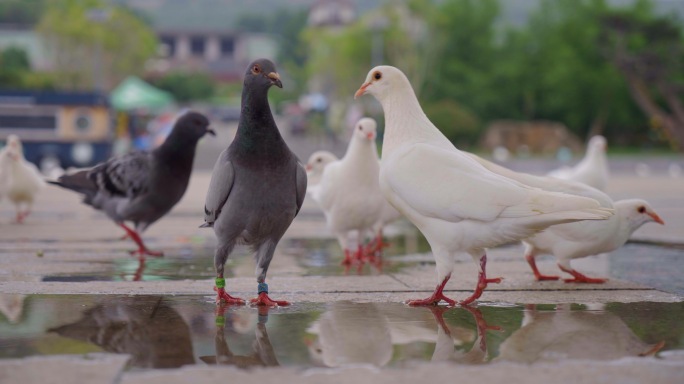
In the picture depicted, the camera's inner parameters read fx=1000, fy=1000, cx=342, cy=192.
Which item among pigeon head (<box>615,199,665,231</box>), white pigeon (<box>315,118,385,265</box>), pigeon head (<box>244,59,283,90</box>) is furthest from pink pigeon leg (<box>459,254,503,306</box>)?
white pigeon (<box>315,118,385,265</box>)

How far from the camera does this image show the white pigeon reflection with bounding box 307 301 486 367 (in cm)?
430

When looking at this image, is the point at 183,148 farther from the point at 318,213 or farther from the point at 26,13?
the point at 26,13

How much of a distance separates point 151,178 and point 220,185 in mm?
2850

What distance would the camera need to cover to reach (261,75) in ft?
18.9

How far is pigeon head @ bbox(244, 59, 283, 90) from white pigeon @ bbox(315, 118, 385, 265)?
7.48 ft

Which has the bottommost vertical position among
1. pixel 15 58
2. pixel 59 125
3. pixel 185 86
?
pixel 185 86

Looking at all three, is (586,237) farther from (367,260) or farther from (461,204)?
(367,260)

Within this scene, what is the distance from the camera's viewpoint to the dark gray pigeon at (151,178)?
8328mm

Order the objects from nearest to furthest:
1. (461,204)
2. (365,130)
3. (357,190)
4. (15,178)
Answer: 1. (461,204)
2. (365,130)
3. (357,190)
4. (15,178)

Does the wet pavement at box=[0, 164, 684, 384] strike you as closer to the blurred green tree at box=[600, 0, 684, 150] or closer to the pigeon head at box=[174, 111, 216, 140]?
the pigeon head at box=[174, 111, 216, 140]

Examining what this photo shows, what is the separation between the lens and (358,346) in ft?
14.8

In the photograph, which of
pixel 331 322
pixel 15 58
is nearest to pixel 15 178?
pixel 331 322

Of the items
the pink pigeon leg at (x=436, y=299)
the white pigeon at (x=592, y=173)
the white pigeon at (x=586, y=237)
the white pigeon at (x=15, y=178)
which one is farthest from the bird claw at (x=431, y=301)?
the white pigeon at (x=15, y=178)

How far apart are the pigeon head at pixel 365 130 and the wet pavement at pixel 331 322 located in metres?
1.03
